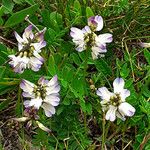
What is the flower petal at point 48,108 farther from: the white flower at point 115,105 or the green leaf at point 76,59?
the green leaf at point 76,59

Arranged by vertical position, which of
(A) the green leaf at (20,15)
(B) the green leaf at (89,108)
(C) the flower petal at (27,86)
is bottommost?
(B) the green leaf at (89,108)

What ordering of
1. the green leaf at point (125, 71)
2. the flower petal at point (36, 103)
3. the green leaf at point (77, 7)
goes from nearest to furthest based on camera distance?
1. the flower petal at point (36, 103)
2. the green leaf at point (125, 71)
3. the green leaf at point (77, 7)

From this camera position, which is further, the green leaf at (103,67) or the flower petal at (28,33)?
the green leaf at (103,67)

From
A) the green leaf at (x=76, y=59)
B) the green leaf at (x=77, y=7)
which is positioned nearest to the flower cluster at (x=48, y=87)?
the green leaf at (x=76, y=59)

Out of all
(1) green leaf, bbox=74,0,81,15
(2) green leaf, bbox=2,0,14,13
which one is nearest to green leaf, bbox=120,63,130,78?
(1) green leaf, bbox=74,0,81,15

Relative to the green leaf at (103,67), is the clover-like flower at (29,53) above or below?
above

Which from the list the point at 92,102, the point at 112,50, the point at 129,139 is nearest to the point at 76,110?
the point at 92,102

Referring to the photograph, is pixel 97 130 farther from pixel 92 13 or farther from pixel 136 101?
pixel 92 13

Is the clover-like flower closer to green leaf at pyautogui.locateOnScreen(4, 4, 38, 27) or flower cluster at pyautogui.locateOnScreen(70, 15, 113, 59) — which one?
flower cluster at pyautogui.locateOnScreen(70, 15, 113, 59)

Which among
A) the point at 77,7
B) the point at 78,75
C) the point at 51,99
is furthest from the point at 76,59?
the point at 51,99
